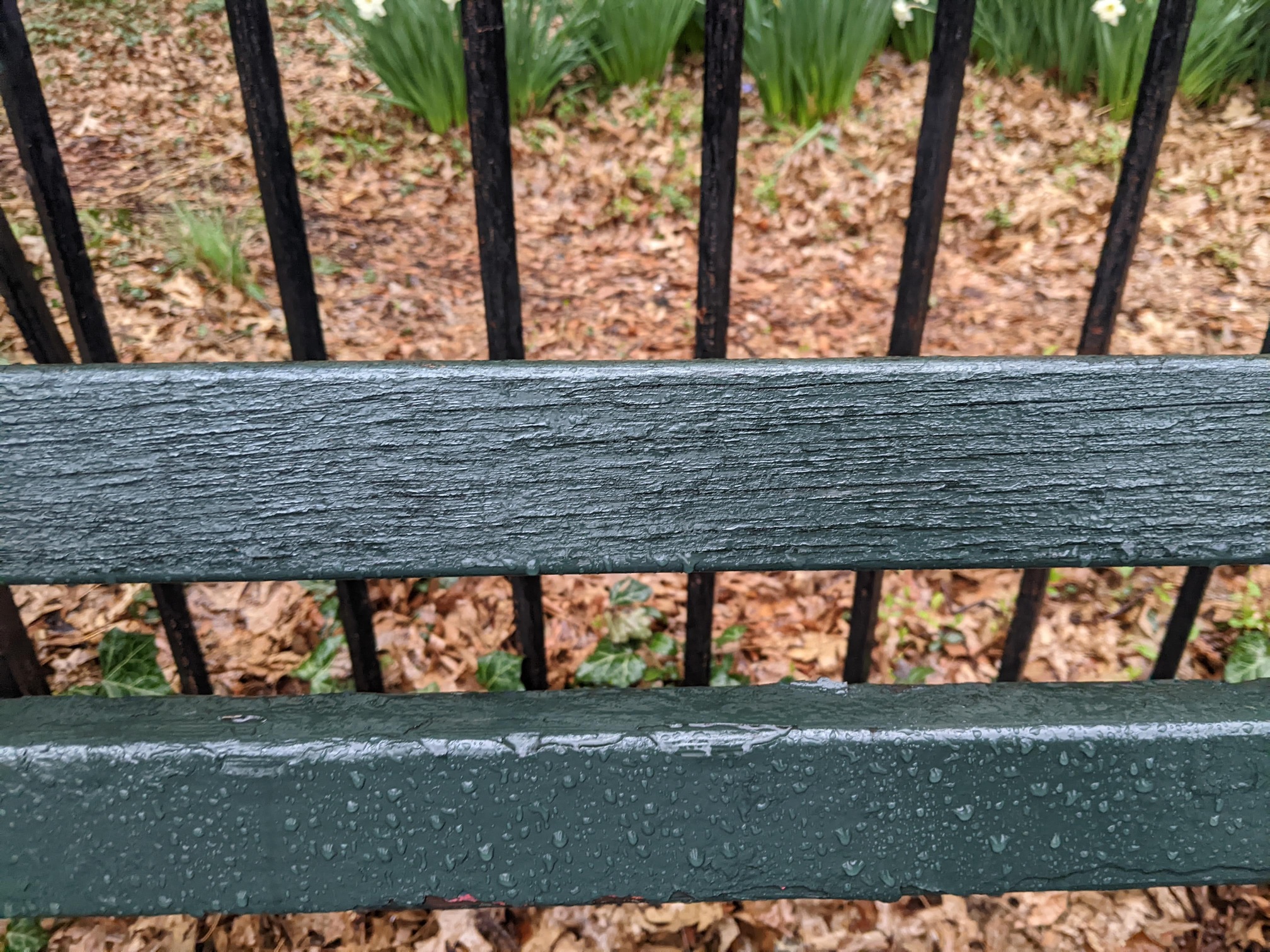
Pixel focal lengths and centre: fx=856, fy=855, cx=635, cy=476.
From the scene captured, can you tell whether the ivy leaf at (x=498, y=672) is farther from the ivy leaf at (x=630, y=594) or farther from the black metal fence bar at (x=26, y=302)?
the black metal fence bar at (x=26, y=302)

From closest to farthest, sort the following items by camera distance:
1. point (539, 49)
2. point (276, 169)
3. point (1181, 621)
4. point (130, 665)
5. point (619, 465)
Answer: point (619, 465)
point (276, 169)
point (1181, 621)
point (130, 665)
point (539, 49)

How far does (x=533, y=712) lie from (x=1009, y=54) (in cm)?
362

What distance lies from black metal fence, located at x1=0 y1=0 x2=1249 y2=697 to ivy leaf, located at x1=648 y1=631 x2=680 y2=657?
1014 millimetres

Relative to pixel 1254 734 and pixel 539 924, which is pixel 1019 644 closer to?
pixel 1254 734

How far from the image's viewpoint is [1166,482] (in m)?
0.79

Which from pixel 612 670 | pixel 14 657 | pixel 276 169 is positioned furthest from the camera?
pixel 612 670

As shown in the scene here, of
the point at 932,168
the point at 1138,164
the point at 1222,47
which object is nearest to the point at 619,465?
the point at 932,168

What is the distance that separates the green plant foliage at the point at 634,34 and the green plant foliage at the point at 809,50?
30cm

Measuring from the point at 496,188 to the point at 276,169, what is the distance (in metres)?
0.23

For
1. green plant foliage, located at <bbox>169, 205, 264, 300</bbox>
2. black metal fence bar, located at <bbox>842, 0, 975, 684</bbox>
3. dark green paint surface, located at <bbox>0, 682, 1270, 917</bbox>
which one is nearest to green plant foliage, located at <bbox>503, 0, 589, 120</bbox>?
green plant foliage, located at <bbox>169, 205, 264, 300</bbox>

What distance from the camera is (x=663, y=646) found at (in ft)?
6.86

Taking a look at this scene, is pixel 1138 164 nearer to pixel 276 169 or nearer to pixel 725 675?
pixel 276 169

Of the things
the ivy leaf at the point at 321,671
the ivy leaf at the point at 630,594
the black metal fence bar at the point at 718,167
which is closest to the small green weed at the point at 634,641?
the ivy leaf at the point at 630,594

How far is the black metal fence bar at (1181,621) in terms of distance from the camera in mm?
1150
